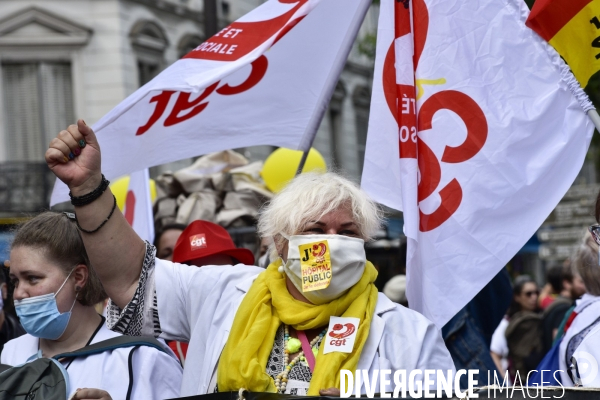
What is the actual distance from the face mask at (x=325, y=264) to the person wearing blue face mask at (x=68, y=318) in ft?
2.25

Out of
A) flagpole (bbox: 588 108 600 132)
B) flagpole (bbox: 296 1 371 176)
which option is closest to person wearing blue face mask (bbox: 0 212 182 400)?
flagpole (bbox: 296 1 371 176)

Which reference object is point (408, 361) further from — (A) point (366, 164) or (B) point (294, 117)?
(B) point (294, 117)

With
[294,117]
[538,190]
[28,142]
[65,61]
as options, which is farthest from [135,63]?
[538,190]

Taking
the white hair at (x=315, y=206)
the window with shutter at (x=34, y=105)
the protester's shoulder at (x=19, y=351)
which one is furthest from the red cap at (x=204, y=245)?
the window with shutter at (x=34, y=105)

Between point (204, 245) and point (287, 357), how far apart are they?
228cm

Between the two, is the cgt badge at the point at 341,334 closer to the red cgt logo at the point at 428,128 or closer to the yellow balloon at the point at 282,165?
the red cgt logo at the point at 428,128

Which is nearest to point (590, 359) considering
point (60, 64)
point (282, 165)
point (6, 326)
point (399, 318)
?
point (399, 318)

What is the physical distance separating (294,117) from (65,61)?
16.7 m

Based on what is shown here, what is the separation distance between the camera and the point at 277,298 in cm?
337

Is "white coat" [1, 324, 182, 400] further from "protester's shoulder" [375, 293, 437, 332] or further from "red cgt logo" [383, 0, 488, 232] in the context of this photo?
"red cgt logo" [383, 0, 488, 232]

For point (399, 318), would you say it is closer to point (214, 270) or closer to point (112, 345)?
point (214, 270)

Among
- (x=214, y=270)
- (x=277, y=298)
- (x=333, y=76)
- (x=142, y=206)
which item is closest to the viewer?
(x=277, y=298)

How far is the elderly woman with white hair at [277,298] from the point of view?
3.23 meters

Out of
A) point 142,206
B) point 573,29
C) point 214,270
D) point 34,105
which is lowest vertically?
point 214,270
